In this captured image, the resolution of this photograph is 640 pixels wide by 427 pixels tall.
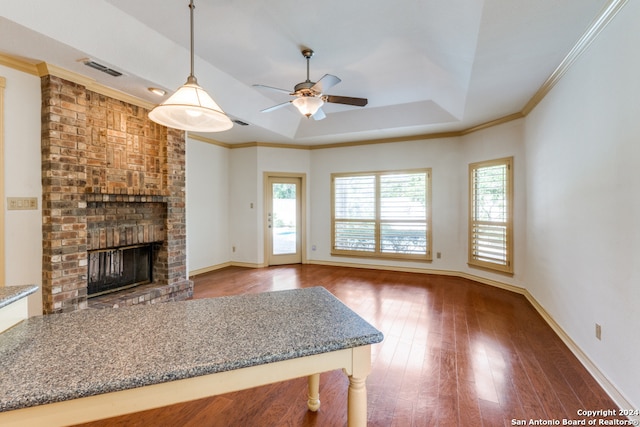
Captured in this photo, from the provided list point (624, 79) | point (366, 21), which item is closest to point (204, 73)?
point (366, 21)

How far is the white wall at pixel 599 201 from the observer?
187cm

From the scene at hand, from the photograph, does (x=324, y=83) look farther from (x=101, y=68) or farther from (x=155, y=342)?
(x=155, y=342)

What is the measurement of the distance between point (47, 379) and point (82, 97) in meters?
3.26

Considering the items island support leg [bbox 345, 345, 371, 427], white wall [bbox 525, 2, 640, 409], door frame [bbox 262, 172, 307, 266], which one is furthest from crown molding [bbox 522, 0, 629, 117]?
door frame [bbox 262, 172, 307, 266]

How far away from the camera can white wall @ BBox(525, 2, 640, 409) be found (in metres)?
1.87

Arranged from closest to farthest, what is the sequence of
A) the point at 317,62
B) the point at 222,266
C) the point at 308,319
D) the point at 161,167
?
1. the point at 308,319
2. the point at 317,62
3. the point at 161,167
4. the point at 222,266

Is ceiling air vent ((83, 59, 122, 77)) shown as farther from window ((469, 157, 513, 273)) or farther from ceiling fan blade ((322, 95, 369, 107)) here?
window ((469, 157, 513, 273))

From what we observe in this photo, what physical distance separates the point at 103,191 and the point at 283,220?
3578mm

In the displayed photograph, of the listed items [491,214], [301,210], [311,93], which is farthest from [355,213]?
[311,93]

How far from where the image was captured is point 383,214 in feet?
19.7

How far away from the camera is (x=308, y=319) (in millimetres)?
1308

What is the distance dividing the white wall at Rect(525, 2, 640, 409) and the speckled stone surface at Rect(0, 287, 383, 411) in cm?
195

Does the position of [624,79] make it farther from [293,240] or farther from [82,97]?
[293,240]

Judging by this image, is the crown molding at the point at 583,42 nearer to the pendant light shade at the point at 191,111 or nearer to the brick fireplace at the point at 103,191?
the pendant light shade at the point at 191,111
